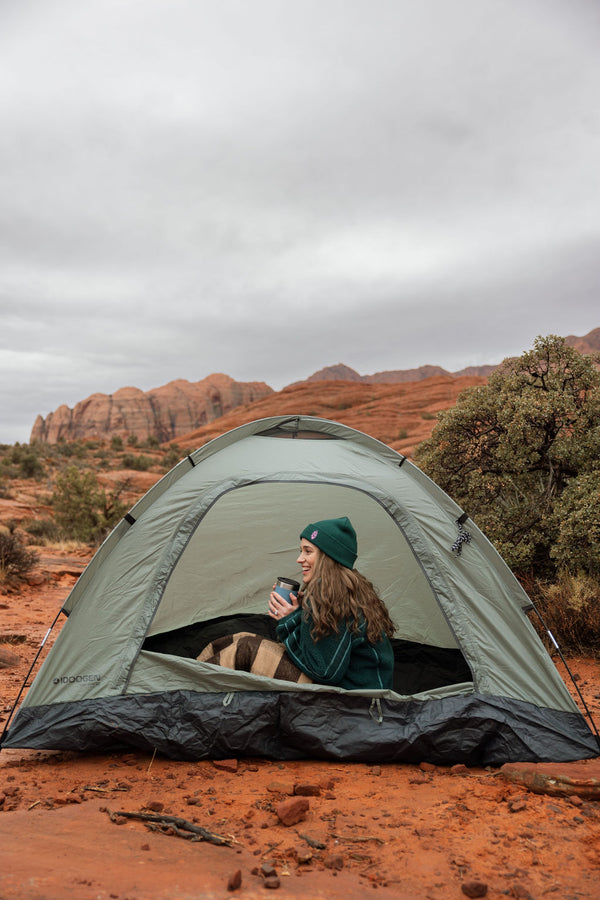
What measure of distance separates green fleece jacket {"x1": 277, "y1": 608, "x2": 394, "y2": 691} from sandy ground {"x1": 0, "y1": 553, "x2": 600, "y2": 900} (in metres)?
0.47

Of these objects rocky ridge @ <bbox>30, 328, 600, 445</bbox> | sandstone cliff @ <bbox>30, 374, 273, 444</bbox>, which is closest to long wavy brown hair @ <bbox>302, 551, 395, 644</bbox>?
rocky ridge @ <bbox>30, 328, 600, 445</bbox>

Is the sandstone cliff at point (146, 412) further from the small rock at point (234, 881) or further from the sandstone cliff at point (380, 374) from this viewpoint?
the small rock at point (234, 881)

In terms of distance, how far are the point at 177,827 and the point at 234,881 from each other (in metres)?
0.65

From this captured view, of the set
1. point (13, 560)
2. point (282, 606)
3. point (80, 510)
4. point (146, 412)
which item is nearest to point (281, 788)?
point (282, 606)

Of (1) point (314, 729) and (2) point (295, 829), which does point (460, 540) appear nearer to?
(1) point (314, 729)

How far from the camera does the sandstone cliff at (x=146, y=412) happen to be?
80.1 meters

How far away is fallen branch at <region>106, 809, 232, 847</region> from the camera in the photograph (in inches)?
101

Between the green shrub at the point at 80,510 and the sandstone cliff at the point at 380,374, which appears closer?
the green shrub at the point at 80,510

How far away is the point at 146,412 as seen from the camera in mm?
81438

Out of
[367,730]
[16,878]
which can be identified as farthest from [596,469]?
[16,878]

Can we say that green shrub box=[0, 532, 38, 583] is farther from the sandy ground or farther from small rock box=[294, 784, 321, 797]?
small rock box=[294, 784, 321, 797]

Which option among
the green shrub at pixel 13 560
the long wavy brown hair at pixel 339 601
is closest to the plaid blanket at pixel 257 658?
the long wavy brown hair at pixel 339 601

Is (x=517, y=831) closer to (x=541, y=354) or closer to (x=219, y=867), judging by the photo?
(x=219, y=867)

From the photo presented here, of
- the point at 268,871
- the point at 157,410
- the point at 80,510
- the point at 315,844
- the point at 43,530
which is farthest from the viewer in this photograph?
the point at 157,410
